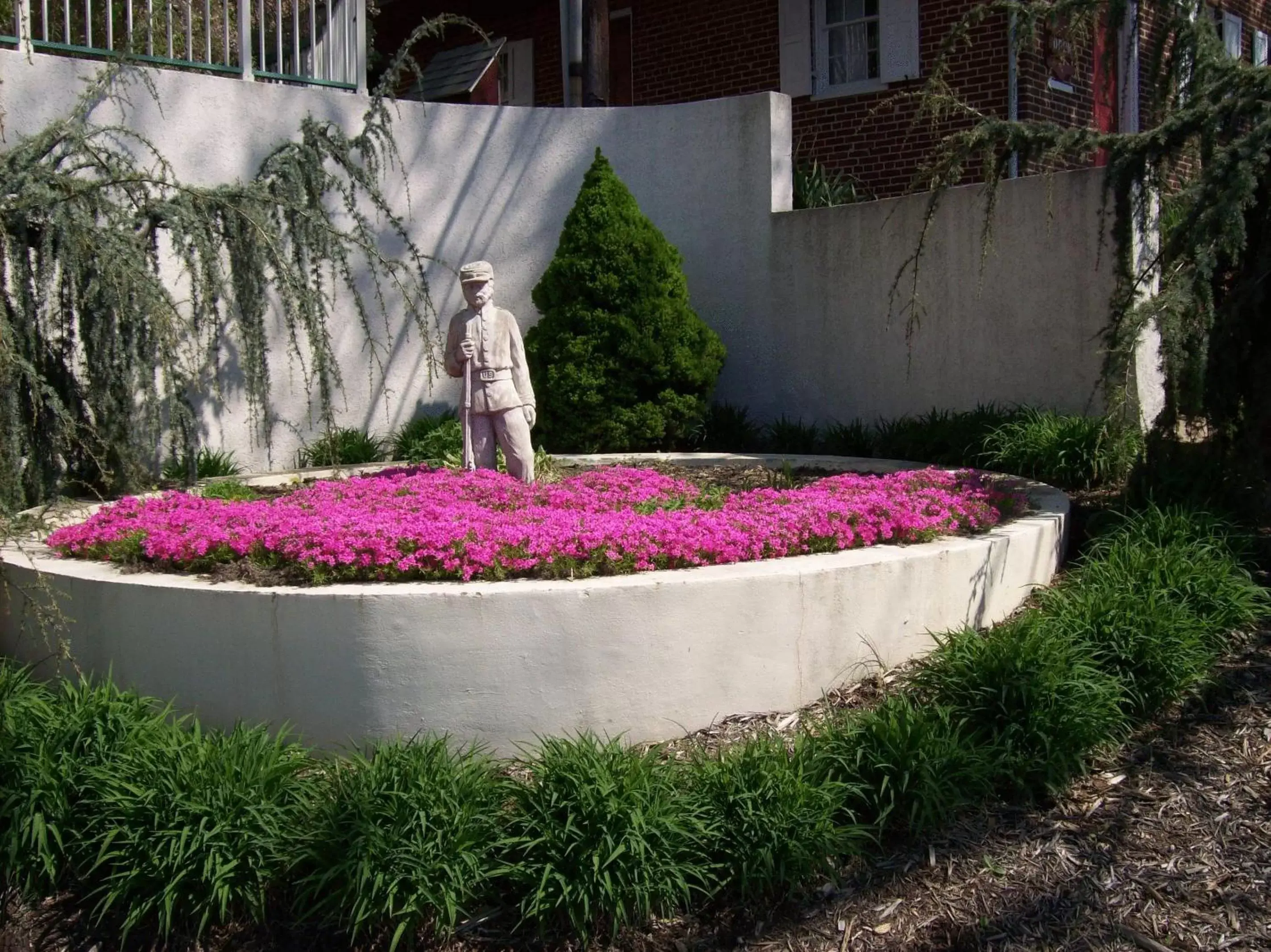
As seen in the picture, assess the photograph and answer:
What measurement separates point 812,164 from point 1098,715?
28.6 feet

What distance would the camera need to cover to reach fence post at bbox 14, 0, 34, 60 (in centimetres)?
874

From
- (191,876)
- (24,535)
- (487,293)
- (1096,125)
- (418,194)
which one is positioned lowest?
(191,876)

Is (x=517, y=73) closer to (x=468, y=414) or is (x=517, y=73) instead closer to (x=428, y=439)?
(x=428, y=439)

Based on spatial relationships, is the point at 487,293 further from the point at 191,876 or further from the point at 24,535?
the point at 191,876

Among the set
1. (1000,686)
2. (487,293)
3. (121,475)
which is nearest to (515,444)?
(487,293)

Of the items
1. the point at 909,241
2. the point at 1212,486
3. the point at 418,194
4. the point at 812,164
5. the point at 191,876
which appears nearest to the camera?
the point at 191,876

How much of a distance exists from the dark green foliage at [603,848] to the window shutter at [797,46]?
34.2ft

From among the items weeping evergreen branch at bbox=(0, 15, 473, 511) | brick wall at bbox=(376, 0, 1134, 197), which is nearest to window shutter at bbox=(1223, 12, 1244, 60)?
brick wall at bbox=(376, 0, 1134, 197)

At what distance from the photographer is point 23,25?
8.74 meters

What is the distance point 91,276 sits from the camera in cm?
714

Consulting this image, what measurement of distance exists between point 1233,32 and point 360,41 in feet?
33.6

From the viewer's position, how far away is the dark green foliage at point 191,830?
4.44 metres

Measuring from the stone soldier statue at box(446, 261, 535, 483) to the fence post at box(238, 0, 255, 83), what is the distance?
3728 millimetres

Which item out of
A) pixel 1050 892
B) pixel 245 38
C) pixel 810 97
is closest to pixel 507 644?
pixel 1050 892
